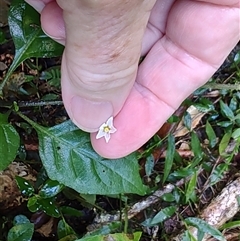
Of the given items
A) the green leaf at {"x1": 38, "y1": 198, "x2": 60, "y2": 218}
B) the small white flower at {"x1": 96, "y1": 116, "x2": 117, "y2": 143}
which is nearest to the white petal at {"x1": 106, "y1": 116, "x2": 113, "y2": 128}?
the small white flower at {"x1": 96, "y1": 116, "x2": 117, "y2": 143}

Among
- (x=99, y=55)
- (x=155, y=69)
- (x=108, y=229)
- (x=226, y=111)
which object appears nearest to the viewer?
(x=99, y=55)

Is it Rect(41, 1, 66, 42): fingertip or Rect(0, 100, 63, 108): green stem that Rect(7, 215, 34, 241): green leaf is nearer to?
Rect(0, 100, 63, 108): green stem

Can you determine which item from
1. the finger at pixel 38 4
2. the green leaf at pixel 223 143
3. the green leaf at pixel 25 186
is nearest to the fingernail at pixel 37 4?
the finger at pixel 38 4

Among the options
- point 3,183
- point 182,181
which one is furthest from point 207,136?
point 3,183

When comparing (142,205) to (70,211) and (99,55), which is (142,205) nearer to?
(70,211)

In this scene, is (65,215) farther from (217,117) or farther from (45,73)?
(217,117)

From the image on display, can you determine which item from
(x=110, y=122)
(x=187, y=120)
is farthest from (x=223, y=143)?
(x=110, y=122)
